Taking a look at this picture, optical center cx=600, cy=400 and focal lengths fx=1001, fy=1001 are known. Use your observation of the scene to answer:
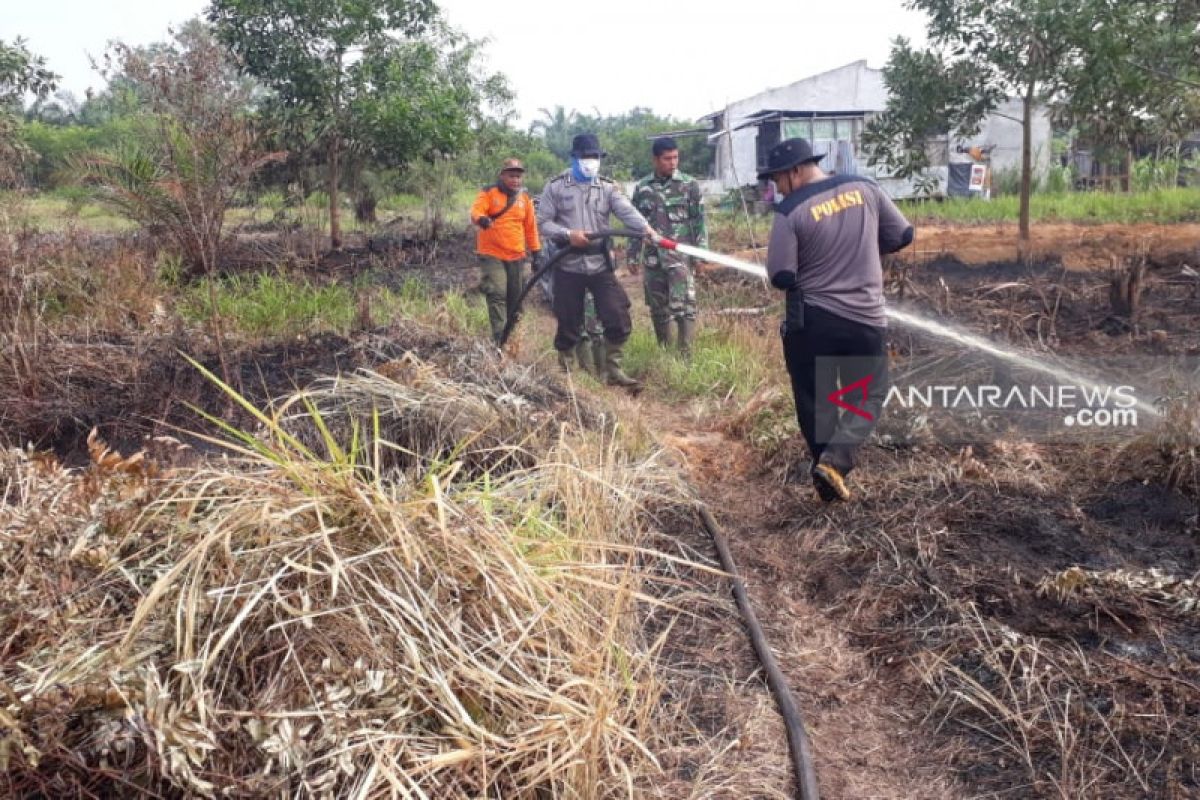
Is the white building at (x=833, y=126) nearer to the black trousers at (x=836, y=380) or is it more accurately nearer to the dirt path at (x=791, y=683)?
the black trousers at (x=836, y=380)

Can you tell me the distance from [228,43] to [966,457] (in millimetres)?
10569

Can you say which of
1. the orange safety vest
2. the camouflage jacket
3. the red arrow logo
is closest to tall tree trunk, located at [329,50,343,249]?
the orange safety vest

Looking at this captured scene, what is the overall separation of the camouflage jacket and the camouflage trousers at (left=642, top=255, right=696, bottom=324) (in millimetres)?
350

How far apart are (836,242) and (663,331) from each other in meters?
3.87

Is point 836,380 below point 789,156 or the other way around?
below

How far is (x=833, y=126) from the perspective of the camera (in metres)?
30.2

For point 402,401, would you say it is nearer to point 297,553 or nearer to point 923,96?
point 297,553

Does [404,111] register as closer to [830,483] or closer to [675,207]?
[675,207]

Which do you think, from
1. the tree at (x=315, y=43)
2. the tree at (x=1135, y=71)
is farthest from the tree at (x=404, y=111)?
the tree at (x=1135, y=71)

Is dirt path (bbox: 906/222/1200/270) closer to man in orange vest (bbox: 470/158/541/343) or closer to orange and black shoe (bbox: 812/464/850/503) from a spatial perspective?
man in orange vest (bbox: 470/158/541/343)

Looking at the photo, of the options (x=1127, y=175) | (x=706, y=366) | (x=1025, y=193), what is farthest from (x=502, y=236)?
(x=1127, y=175)

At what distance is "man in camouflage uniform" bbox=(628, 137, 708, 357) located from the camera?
27.3 ft

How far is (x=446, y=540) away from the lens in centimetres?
269

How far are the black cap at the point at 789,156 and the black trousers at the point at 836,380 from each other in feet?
2.27
